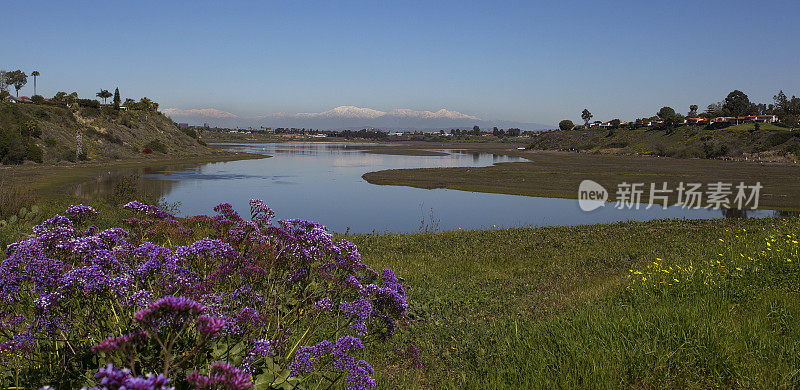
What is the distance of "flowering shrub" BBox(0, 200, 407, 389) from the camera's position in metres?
2.58

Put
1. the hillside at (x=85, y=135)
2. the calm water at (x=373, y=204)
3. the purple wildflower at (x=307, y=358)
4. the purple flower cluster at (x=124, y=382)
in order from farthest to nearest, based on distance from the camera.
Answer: the hillside at (x=85, y=135), the calm water at (x=373, y=204), the purple wildflower at (x=307, y=358), the purple flower cluster at (x=124, y=382)

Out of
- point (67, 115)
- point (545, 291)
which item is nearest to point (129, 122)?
point (67, 115)

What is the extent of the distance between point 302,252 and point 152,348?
1.44 m

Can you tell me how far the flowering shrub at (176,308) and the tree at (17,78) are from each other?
141328 millimetres

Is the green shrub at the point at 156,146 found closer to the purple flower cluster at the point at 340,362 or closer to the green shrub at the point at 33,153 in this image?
the green shrub at the point at 33,153

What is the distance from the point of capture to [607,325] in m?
5.35

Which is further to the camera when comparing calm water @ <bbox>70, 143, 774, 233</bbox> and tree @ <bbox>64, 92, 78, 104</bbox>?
tree @ <bbox>64, 92, 78, 104</bbox>

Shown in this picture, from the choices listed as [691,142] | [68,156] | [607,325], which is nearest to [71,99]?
[68,156]

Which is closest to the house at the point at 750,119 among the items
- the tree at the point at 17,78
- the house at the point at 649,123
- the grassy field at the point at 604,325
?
the house at the point at 649,123

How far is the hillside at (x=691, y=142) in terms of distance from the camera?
262 feet

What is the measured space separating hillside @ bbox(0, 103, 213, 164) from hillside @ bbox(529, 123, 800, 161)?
94.5 meters

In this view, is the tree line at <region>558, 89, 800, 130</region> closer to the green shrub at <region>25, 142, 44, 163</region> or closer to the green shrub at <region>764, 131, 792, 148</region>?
the green shrub at <region>764, 131, 792, 148</region>

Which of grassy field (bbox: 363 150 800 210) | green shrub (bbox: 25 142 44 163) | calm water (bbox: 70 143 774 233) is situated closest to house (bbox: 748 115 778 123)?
grassy field (bbox: 363 150 800 210)

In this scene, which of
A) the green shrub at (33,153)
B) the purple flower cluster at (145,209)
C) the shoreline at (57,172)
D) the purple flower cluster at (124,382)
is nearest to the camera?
the purple flower cluster at (124,382)
